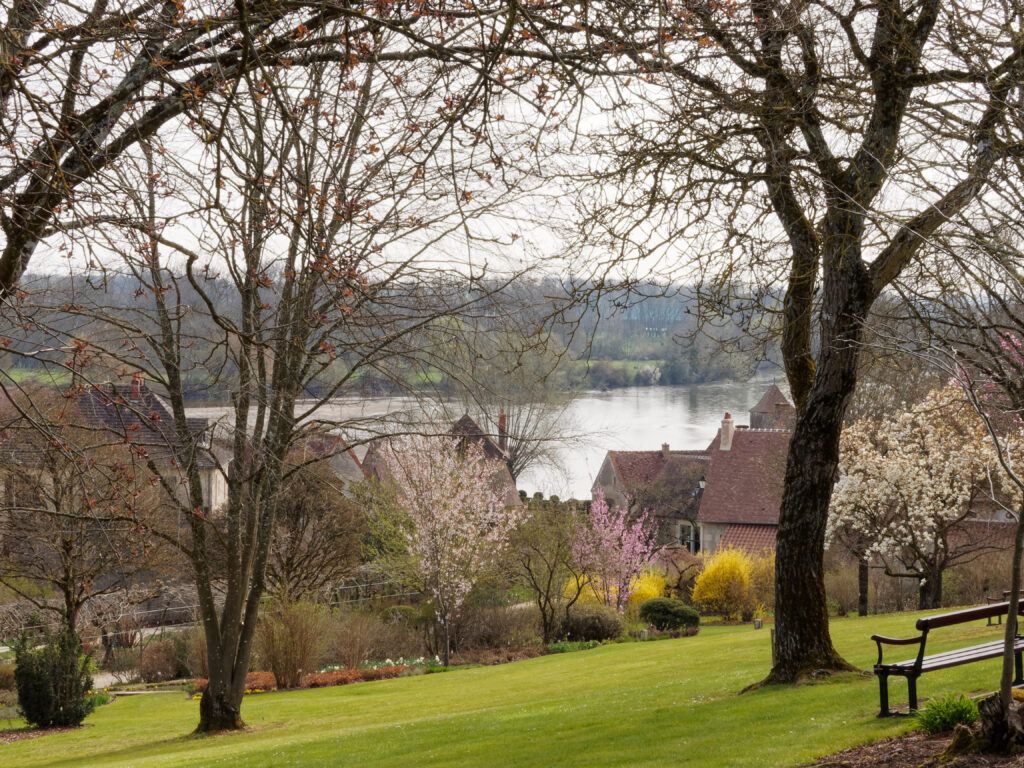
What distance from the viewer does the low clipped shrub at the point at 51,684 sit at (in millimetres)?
15617

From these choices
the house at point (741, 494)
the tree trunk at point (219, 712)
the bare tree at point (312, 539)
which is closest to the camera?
the tree trunk at point (219, 712)

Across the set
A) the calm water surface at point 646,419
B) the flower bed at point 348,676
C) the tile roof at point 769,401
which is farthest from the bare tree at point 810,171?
the tile roof at point 769,401

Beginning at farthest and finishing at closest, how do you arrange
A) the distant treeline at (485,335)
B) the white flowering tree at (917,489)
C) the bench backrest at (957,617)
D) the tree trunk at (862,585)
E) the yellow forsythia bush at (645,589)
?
the yellow forsythia bush at (645,589) → the tree trunk at (862,585) → the white flowering tree at (917,489) → the distant treeline at (485,335) → the bench backrest at (957,617)

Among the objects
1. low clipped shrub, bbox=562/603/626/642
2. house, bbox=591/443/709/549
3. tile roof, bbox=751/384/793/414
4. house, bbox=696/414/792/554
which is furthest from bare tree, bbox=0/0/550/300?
tile roof, bbox=751/384/793/414

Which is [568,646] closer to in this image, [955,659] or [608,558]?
[608,558]

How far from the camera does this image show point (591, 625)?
2616 centimetres

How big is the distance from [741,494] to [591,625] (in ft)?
46.9

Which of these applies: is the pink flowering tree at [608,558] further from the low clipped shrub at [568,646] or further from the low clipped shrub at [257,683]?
the low clipped shrub at [257,683]

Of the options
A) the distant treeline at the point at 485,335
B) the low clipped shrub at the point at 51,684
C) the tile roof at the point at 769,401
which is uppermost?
the distant treeline at the point at 485,335

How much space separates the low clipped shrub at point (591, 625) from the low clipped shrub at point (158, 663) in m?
10.6

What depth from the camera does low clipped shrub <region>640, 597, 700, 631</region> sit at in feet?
86.1

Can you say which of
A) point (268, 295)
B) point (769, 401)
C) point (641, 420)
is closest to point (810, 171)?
point (268, 295)

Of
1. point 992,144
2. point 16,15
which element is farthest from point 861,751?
point 16,15

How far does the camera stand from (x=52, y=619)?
20.7 metres
